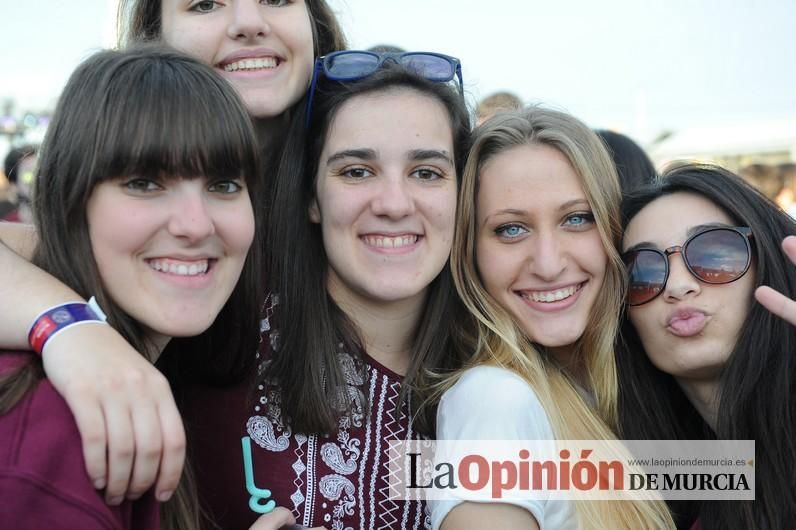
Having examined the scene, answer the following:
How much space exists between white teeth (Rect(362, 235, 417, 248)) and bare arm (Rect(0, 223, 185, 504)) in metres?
1.10

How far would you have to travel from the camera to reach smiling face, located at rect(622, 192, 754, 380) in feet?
8.02

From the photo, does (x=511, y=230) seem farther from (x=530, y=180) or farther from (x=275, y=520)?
(x=275, y=520)

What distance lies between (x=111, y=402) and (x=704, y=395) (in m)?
2.01

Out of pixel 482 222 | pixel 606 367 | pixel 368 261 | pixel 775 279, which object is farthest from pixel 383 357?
pixel 775 279

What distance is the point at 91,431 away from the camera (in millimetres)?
1450

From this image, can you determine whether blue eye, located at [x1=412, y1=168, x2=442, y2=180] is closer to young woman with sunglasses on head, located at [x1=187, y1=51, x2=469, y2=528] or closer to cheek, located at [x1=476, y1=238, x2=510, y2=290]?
young woman with sunglasses on head, located at [x1=187, y1=51, x2=469, y2=528]

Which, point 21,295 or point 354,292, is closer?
point 21,295

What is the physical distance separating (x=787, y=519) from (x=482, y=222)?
4.51 feet

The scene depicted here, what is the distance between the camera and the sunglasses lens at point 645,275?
252 centimetres

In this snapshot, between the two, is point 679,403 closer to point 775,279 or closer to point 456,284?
point 775,279

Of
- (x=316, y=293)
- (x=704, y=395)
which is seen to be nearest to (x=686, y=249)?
(x=704, y=395)

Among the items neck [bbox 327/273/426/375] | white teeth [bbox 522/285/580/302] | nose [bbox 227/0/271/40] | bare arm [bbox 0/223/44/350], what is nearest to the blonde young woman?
white teeth [bbox 522/285/580/302]

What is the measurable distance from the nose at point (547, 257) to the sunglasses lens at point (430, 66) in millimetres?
738

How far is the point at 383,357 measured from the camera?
2723mm
